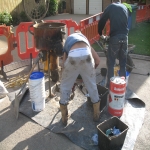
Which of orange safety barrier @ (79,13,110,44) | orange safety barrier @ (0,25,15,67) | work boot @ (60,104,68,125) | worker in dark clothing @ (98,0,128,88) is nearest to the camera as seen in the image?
work boot @ (60,104,68,125)

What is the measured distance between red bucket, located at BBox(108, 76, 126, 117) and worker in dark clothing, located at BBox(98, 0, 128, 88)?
A: 1008 millimetres

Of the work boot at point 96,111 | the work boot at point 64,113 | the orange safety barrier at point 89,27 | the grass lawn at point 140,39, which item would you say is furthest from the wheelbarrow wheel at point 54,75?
the grass lawn at point 140,39

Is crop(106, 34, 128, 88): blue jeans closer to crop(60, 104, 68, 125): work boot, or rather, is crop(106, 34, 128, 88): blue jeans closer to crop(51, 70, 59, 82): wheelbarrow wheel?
crop(51, 70, 59, 82): wheelbarrow wheel

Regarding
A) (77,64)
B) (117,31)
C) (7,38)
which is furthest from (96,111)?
(7,38)

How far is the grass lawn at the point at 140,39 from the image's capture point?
26.1 ft

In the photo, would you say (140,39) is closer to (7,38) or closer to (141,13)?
(141,13)

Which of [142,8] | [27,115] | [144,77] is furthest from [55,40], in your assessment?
[142,8]

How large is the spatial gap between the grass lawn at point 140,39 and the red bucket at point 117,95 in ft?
13.8

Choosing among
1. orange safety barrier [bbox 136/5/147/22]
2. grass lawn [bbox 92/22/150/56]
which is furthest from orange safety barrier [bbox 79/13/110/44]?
orange safety barrier [bbox 136/5/147/22]

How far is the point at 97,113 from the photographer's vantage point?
387 cm

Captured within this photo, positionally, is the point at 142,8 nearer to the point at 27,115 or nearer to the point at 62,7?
the point at 62,7

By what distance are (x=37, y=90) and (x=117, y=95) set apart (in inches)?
62.1

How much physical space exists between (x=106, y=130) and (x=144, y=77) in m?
3.08

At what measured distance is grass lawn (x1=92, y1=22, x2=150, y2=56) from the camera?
26.1ft
